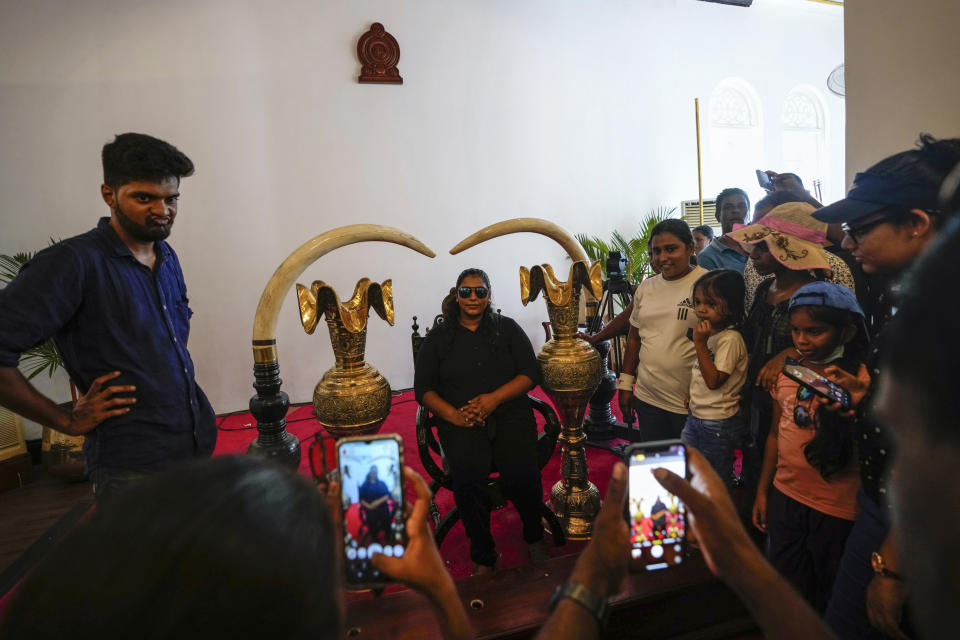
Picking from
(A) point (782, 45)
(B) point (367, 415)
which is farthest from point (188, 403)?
(A) point (782, 45)

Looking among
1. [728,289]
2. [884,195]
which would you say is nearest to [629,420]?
[728,289]

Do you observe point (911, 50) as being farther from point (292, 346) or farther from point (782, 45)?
point (782, 45)

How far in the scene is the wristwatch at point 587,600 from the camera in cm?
76

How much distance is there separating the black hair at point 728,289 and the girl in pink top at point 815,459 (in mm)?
429

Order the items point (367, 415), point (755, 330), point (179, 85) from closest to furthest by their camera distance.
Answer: point (367, 415)
point (755, 330)
point (179, 85)

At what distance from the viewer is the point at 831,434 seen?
58.2 inches

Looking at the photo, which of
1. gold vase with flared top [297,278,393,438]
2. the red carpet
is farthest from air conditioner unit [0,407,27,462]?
gold vase with flared top [297,278,393,438]

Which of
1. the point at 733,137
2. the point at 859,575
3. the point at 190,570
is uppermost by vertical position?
the point at 733,137

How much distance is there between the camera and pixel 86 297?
150 centimetres

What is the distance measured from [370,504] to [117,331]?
103cm

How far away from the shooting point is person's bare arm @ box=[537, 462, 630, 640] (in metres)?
0.76

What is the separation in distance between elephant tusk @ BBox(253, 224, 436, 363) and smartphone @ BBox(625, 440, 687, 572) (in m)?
0.88

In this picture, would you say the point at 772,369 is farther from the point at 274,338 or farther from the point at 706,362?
the point at 274,338

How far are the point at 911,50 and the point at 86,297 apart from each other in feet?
11.0
